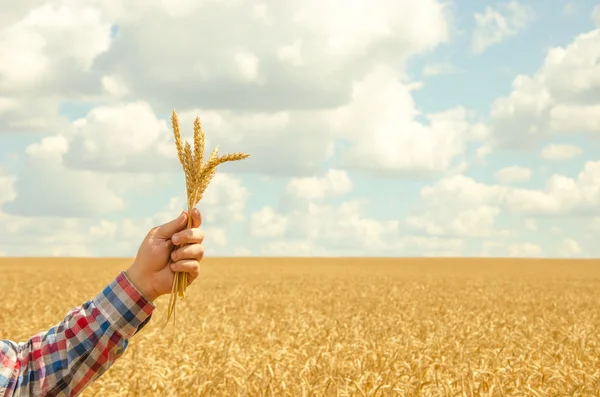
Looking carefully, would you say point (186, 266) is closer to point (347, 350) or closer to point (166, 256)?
point (166, 256)

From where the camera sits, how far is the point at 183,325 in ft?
42.6

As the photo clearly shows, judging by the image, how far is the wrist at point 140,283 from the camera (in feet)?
9.49

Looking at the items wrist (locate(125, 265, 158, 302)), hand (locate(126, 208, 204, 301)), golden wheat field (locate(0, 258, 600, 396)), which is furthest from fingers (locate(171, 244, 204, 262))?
golden wheat field (locate(0, 258, 600, 396))

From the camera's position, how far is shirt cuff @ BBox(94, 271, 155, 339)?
9.60 ft

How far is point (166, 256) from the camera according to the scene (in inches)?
110

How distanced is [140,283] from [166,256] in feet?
0.70

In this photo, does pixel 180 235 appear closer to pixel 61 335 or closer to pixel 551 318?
pixel 61 335

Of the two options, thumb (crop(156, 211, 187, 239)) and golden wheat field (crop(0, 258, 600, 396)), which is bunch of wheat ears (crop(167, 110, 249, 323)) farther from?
golden wheat field (crop(0, 258, 600, 396))

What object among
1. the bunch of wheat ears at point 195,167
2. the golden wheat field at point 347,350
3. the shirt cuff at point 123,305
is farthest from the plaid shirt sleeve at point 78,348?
the golden wheat field at point 347,350

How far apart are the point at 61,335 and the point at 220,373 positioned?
3534mm

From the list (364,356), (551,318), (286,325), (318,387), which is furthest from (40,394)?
(551,318)

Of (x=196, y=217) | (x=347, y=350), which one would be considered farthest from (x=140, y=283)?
(x=347, y=350)

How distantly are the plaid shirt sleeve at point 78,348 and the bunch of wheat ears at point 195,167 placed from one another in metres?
0.26

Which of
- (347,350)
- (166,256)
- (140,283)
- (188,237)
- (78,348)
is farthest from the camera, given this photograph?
(347,350)
